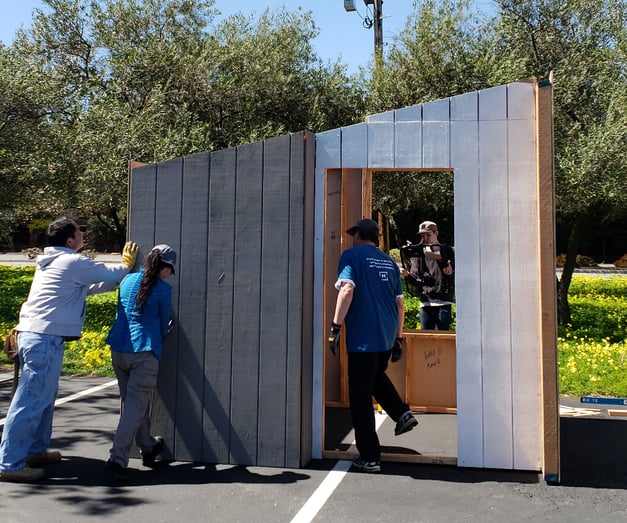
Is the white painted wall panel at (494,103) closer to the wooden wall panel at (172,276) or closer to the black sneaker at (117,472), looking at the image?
the wooden wall panel at (172,276)

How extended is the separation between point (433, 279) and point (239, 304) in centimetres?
274

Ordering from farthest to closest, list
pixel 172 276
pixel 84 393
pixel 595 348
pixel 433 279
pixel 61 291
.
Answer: pixel 595 348
pixel 84 393
pixel 433 279
pixel 172 276
pixel 61 291

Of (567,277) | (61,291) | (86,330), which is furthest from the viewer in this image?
(567,277)

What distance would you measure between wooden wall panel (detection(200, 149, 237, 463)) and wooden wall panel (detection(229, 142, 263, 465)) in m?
0.03

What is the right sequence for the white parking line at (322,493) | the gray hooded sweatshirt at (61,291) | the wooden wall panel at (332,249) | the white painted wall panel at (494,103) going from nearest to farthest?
the white parking line at (322,493) < the gray hooded sweatshirt at (61,291) < the white painted wall panel at (494,103) < the wooden wall panel at (332,249)

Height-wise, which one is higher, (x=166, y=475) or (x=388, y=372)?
(x=388, y=372)

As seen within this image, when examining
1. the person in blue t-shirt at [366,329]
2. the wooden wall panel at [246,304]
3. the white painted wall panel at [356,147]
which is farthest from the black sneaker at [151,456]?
the white painted wall panel at [356,147]

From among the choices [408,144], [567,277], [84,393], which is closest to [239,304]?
[408,144]

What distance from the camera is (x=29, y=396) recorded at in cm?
434

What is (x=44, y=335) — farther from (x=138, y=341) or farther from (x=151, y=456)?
(x=151, y=456)

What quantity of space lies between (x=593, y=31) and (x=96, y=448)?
11469 millimetres

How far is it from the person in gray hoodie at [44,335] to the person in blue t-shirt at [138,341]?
0.73ft

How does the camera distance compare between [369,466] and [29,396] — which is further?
[369,466]

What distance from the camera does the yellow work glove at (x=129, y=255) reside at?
15.7ft
